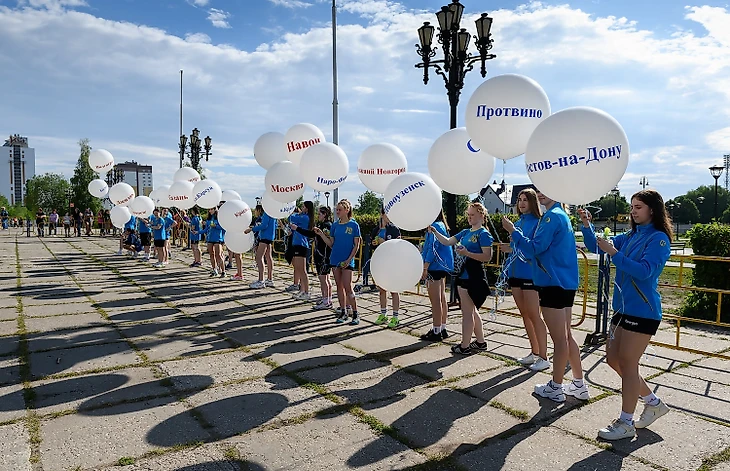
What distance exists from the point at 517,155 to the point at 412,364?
7.74 feet

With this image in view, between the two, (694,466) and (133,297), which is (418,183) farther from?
(133,297)

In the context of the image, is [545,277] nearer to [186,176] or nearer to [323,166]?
[323,166]

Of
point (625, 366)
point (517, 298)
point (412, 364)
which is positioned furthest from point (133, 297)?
point (625, 366)

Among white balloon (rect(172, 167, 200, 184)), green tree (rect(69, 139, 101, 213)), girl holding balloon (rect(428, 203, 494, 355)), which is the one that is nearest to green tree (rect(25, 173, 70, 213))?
green tree (rect(69, 139, 101, 213))

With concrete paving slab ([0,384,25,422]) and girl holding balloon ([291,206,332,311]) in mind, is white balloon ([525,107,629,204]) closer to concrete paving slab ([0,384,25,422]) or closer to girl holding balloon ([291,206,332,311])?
girl holding balloon ([291,206,332,311])

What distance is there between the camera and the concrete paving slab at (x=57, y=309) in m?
7.36

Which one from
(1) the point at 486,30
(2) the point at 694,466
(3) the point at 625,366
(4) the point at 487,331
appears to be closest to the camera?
(2) the point at 694,466

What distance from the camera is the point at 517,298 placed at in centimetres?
509

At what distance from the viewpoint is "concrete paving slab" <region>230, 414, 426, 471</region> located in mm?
3074

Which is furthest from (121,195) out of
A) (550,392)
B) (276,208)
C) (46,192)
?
(46,192)

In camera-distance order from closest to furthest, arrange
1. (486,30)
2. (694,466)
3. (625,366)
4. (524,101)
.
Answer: (694,466), (625,366), (524,101), (486,30)

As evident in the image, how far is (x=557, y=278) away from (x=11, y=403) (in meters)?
4.42

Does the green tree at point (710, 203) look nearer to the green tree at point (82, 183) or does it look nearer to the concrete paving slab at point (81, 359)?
the green tree at point (82, 183)

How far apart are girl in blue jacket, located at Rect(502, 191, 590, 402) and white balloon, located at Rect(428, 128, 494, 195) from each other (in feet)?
5.37
